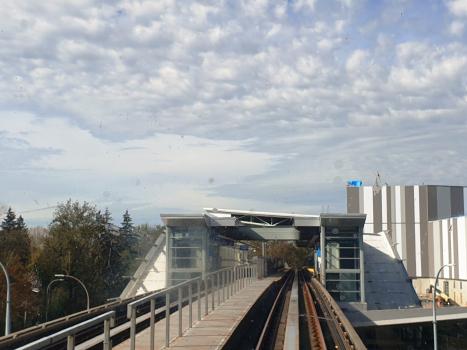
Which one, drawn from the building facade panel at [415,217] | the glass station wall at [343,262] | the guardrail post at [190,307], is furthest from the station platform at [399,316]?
the building facade panel at [415,217]

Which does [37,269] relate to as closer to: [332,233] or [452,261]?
[332,233]

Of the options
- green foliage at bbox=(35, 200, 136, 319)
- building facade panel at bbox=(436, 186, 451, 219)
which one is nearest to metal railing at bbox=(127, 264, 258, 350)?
green foliage at bbox=(35, 200, 136, 319)

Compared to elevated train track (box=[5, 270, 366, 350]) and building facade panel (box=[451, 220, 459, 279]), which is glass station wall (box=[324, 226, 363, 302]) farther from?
building facade panel (box=[451, 220, 459, 279])

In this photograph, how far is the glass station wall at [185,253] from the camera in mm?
30578

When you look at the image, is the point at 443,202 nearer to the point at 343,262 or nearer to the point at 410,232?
the point at 410,232

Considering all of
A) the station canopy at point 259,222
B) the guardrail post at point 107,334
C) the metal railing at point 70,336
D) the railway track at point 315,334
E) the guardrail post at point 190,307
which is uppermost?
the station canopy at point 259,222

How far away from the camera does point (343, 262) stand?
3203 cm

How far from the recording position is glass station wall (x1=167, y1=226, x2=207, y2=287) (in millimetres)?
30578

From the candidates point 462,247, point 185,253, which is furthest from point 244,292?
point 462,247

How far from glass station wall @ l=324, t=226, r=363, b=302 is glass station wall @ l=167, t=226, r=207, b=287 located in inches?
333

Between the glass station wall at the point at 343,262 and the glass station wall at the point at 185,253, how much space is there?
27.8ft

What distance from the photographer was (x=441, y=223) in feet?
181

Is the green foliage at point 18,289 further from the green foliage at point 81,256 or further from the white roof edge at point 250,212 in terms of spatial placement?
→ the white roof edge at point 250,212

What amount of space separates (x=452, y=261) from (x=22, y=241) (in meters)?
46.7
